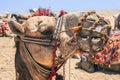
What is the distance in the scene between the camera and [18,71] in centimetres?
340

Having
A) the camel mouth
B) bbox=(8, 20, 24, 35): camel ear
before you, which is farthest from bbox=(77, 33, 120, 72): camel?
the camel mouth

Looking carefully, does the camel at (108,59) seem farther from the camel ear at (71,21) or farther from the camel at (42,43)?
the camel ear at (71,21)

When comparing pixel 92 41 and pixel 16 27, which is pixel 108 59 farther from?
pixel 92 41

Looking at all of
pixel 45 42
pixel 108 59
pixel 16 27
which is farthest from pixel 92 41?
pixel 108 59

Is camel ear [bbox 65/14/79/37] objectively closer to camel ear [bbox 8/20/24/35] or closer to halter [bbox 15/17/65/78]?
halter [bbox 15/17/65/78]

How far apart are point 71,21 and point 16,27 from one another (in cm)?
59

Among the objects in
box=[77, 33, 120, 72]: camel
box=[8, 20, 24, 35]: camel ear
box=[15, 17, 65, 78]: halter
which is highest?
box=[8, 20, 24, 35]: camel ear

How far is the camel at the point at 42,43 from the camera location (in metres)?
2.98

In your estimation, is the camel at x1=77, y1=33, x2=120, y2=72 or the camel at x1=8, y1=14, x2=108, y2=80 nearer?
the camel at x1=8, y1=14, x2=108, y2=80

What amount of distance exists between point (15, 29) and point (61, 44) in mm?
528

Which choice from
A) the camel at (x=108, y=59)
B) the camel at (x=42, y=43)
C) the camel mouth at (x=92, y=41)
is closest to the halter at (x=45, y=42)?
the camel at (x=42, y=43)

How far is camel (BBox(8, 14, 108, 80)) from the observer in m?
2.98

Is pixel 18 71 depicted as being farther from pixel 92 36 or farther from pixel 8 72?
pixel 8 72

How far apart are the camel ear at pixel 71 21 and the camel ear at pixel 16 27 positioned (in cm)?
50
